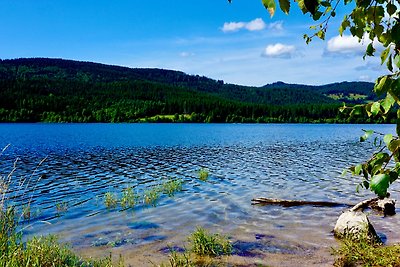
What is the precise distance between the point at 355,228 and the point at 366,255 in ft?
8.16

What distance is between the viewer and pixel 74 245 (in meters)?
14.7

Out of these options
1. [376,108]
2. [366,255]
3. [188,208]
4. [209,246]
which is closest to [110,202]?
[188,208]

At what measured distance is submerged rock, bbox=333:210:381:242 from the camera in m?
13.6

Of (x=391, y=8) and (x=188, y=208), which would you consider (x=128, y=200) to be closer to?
(x=188, y=208)

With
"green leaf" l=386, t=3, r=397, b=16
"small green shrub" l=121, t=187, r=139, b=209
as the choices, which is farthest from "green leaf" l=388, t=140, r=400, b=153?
"small green shrub" l=121, t=187, r=139, b=209

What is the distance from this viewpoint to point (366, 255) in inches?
462

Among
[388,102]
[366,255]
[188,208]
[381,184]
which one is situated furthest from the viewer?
[188,208]

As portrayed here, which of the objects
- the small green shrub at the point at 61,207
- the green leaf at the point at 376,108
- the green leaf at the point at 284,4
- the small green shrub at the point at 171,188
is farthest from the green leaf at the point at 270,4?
the small green shrub at the point at 171,188

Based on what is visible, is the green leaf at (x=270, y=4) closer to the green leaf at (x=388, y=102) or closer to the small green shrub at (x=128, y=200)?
the green leaf at (x=388, y=102)

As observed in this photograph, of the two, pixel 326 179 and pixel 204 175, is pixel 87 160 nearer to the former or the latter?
pixel 204 175

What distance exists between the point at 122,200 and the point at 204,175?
1045 centimetres

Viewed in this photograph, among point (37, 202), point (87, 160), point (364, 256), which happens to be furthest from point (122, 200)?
point (87, 160)

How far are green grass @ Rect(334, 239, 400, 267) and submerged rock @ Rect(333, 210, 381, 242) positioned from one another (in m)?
0.38

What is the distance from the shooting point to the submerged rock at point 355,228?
13598 millimetres
